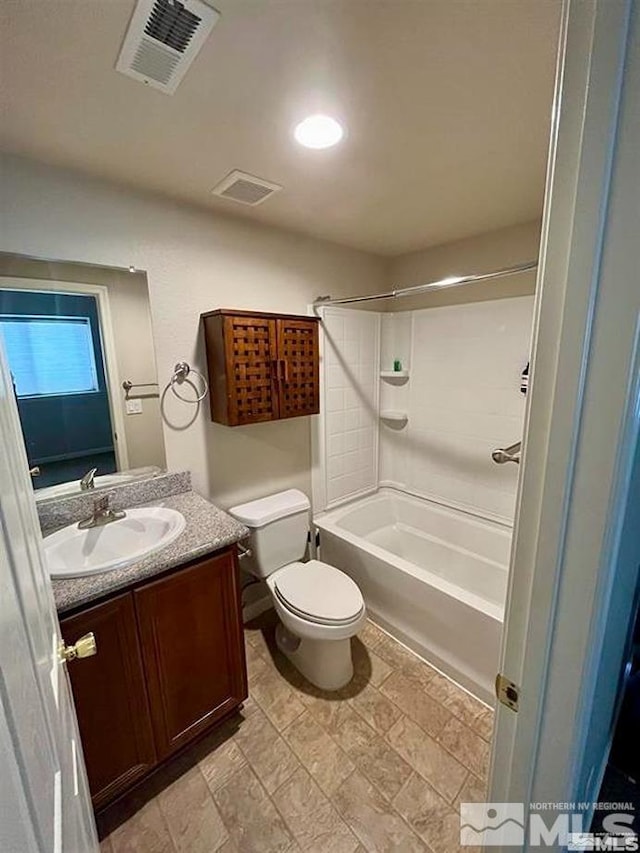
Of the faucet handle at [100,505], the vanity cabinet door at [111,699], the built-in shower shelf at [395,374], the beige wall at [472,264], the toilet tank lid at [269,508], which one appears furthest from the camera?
the built-in shower shelf at [395,374]

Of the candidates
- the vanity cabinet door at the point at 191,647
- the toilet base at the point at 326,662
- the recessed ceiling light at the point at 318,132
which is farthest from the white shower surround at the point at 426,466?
the recessed ceiling light at the point at 318,132

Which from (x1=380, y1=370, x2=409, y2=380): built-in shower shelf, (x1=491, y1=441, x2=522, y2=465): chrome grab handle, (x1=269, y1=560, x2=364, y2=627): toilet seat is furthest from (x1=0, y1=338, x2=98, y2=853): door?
(x1=380, y1=370, x2=409, y2=380): built-in shower shelf

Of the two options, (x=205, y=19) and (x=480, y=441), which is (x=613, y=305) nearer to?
(x=205, y=19)

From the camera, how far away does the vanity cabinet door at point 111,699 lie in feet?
3.64

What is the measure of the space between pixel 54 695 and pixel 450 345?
2.46m

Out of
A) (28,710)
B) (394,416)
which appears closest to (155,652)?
(28,710)

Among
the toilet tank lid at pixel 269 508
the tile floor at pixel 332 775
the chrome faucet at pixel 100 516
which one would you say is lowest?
the tile floor at pixel 332 775

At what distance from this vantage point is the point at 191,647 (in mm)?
1353

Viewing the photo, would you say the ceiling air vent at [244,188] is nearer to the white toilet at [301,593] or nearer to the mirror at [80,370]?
the mirror at [80,370]

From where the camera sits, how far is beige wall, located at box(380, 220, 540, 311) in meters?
2.06

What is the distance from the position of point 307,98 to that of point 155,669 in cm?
189

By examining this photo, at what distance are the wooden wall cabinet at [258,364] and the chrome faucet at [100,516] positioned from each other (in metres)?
0.62

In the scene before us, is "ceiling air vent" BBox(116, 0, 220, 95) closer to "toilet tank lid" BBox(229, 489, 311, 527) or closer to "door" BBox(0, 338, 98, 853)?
"door" BBox(0, 338, 98, 853)

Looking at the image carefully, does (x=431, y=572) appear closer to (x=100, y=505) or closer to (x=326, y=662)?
(x=326, y=662)
